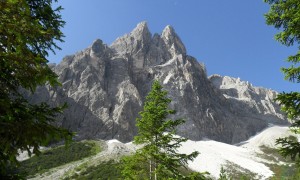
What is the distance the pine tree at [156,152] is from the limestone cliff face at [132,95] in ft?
383

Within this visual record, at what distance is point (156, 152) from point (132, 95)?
137893mm

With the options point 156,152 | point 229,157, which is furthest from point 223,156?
point 156,152

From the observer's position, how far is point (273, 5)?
11.5 m

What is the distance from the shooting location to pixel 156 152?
53.1ft

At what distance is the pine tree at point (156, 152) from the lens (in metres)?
15.5

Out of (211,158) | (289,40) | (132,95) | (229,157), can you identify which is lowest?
(211,158)

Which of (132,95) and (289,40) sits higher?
(132,95)

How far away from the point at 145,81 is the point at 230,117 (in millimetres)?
56106

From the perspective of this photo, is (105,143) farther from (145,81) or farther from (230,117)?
(230,117)

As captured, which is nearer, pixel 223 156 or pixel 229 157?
pixel 229 157

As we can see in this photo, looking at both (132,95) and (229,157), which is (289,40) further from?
(132,95)

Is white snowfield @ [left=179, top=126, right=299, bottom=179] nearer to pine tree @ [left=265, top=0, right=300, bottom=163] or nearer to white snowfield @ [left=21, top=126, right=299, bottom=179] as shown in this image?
white snowfield @ [left=21, top=126, right=299, bottom=179]

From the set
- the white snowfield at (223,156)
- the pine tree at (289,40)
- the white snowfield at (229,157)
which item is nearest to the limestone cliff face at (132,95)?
the white snowfield at (223,156)

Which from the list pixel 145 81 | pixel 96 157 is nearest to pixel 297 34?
pixel 96 157
